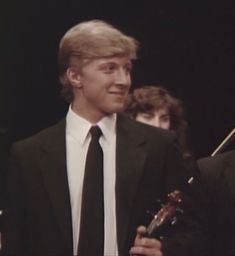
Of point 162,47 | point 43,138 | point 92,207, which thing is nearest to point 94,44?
point 43,138

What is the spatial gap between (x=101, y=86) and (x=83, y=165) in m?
0.17

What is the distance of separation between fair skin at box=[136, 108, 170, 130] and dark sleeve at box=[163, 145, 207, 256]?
0.33 meters

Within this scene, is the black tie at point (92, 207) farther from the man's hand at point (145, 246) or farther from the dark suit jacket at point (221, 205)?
the dark suit jacket at point (221, 205)

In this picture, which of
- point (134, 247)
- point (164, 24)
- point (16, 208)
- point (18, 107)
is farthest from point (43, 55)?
point (134, 247)

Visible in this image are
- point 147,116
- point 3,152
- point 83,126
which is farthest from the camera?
point 147,116

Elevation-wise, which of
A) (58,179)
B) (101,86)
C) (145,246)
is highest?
(101,86)

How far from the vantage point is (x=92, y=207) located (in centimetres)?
148

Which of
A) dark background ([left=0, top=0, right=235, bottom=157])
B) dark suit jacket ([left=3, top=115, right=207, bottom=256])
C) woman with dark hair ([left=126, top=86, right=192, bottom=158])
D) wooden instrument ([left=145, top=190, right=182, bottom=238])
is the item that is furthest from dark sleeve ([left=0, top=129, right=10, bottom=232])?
wooden instrument ([left=145, top=190, right=182, bottom=238])

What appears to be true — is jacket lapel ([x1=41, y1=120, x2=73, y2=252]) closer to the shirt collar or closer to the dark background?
the shirt collar

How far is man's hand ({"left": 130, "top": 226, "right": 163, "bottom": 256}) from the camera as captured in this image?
1.43 meters

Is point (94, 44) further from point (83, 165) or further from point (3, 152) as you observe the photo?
point (3, 152)

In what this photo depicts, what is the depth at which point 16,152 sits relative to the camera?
1.49m

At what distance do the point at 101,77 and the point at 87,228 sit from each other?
0.32 meters

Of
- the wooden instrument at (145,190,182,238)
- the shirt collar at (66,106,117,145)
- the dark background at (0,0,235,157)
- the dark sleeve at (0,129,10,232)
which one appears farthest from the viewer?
the dark background at (0,0,235,157)
